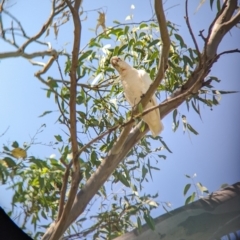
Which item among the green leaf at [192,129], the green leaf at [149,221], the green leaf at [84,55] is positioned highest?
the green leaf at [84,55]

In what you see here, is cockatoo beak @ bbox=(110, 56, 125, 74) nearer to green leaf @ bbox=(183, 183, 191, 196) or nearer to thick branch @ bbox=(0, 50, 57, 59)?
thick branch @ bbox=(0, 50, 57, 59)

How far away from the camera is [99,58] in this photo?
1287 mm

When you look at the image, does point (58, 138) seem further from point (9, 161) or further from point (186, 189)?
point (186, 189)

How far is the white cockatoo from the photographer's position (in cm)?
123

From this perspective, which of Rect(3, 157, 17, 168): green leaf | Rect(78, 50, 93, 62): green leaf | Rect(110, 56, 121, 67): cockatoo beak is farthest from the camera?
Rect(110, 56, 121, 67): cockatoo beak

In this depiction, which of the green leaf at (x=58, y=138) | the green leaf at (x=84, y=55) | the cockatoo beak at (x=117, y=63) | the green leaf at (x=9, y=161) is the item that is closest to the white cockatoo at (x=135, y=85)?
the cockatoo beak at (x=117, y=63)

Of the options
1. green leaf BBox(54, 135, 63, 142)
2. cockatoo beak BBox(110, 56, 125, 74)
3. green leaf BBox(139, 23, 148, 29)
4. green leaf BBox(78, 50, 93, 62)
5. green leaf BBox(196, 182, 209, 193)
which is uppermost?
green leaf BBox(139, 23, 148, 29)

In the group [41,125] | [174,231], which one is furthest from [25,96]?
[174,231]

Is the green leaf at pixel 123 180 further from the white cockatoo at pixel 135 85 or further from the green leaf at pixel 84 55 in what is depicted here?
the green leaf at pixel 84 55

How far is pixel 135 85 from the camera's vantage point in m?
1.33

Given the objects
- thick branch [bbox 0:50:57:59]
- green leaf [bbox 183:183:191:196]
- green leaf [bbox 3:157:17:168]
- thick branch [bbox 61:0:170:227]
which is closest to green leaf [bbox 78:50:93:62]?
thick branch [bbox 0:50:57:59]

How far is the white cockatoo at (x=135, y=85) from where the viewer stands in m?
1.23

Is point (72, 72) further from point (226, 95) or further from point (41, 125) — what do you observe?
point (226, 95)

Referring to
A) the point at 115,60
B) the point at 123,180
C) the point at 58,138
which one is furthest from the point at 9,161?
the point at 115,60
